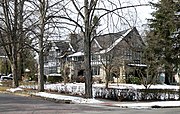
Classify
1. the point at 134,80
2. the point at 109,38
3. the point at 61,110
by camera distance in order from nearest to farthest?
the point at 61,110, the point at 109,38, the point at 134,80

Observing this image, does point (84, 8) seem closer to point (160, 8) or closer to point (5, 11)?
point (160, 8)

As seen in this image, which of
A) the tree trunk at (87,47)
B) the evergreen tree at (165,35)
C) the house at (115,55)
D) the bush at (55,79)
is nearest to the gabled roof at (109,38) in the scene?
the house at (115,55)

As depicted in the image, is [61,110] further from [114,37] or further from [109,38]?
[114,37]

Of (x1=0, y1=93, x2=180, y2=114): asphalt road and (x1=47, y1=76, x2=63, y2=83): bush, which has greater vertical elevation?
(x1=47, y1=76, x2=63, y2=83): bush

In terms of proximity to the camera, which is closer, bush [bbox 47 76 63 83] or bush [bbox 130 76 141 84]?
bush [bbox 130 76 141 84]

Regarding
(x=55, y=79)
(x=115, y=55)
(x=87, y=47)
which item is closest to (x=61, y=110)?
(x=87, y=47)

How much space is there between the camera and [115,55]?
5153cm

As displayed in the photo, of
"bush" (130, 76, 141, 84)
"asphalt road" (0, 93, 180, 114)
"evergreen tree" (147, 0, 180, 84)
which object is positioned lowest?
"asphalt road" (0, 93, 180, 114)

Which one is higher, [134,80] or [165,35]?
[165,35]

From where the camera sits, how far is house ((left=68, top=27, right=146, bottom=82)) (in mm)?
44844

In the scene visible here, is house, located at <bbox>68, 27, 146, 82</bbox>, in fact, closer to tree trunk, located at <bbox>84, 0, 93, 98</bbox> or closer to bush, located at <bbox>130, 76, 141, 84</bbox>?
bush, located at <bbox>130, 76, 141, 84</bbox>

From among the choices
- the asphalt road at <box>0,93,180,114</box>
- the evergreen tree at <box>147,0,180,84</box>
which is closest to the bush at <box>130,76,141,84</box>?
the evergreen tree at <box>147,0,180,84</box>

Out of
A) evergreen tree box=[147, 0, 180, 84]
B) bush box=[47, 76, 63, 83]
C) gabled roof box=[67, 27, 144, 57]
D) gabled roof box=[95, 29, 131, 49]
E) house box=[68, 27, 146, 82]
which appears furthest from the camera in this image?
bush box=[47, 76, 63, 83]

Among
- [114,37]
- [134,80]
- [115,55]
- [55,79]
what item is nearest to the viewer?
[115,55]
